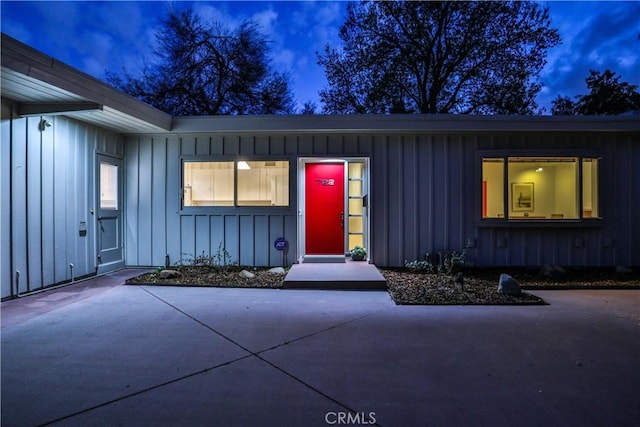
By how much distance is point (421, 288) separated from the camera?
16.0 feet

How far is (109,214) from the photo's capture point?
241 inches

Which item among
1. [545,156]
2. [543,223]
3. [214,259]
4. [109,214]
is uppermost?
[545,156]

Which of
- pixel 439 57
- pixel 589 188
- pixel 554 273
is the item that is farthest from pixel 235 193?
pixel 439 57

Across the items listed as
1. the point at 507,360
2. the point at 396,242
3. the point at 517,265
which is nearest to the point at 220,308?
the point at 507,360

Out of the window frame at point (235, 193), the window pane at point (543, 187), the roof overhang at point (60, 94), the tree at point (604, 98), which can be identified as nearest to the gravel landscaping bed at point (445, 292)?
the window pane at point (543, 187)

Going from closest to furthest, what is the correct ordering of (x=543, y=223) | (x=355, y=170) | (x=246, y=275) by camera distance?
1. (x=246, y=275)
2. (x=543, y=223)
3. (x=355, y=170)

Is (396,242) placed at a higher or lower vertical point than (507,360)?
higher

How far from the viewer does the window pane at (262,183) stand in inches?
254

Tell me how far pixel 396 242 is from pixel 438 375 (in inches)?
160

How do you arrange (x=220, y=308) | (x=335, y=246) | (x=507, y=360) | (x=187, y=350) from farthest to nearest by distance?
(x=335, y=246)
(x=220, y=308)
(x=187, y=350)
(x=507, y=360)

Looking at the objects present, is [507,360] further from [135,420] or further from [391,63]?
[391,63]

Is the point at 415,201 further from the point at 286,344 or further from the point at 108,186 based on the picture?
the point at 108,186

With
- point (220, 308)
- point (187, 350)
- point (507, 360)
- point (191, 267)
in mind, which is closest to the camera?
point (507, 360)

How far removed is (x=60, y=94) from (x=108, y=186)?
7.84 feet
